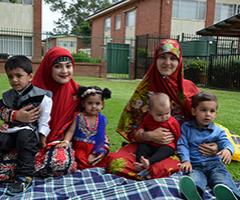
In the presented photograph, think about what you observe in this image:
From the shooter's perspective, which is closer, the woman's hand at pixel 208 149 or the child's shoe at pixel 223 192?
the child's shoe at pixel 223 192

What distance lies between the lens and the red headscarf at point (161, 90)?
3.77 meters

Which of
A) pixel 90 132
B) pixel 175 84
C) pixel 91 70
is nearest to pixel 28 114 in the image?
pixel 90 132

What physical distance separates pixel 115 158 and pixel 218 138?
40.1 inches

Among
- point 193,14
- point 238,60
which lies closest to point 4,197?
point 238,60

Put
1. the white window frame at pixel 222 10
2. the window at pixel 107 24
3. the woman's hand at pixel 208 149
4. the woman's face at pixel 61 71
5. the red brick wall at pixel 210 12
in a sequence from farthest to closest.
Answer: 1. the window at pixel 107 24
2. the white window frame at pixel 222 10
3. the red brick wall at pixel 210 12
4. the woman's face at pixel 61 71
5. the woman's hand at pixel 208 149

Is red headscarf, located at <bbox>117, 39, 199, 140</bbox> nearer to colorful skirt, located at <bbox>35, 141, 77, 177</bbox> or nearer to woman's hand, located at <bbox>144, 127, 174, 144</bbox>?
woman's hand, located at <bbox>144, 127, 174, 144</bbox>

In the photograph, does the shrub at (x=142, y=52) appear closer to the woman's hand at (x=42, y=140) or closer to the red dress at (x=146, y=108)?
the red dress at (x=146, y=108)

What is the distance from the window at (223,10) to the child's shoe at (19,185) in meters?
24.9

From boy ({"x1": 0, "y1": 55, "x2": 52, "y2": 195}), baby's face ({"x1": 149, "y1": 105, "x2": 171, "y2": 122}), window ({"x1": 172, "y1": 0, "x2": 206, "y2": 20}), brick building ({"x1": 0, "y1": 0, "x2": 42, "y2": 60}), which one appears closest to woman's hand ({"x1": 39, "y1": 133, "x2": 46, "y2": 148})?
boy ({"x1": 0, "y1": 55, "x2": 52, "y2": 195})

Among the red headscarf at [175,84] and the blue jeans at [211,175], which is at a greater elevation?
the red headscarf at [175,84]

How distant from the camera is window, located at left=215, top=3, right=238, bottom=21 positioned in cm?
2594

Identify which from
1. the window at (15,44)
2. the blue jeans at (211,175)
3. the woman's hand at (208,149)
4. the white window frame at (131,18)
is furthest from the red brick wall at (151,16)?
the blue jeans at (211,175)

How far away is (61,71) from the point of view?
3.66 m

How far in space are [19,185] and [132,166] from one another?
1.06 m
